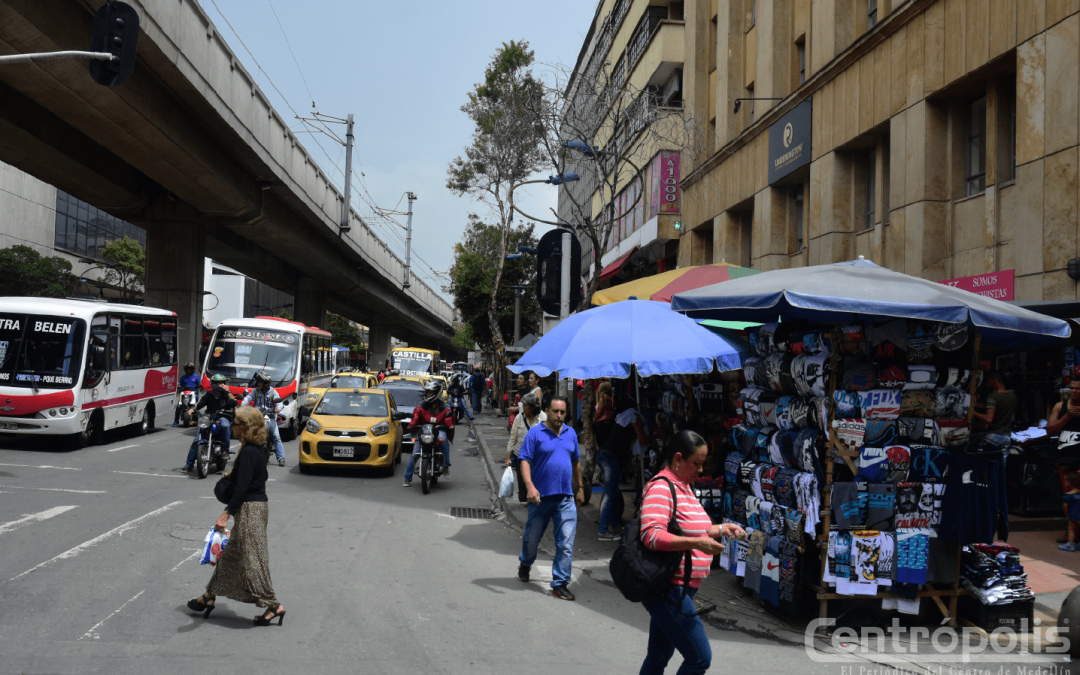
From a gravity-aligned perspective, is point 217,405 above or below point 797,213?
below

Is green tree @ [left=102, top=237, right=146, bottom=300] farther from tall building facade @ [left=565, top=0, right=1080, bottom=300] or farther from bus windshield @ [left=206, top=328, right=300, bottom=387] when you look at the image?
tall building facade @ [left=565, top=0, right=1080, bottom=300]

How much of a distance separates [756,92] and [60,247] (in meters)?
56.2

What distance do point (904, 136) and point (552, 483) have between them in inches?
384

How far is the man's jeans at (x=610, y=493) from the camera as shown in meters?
10.4

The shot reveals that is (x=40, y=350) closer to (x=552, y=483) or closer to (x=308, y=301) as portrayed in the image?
(x=552, y=483)

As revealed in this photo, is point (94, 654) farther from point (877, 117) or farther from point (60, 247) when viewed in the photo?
point (60, 247)

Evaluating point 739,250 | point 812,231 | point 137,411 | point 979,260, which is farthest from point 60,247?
point 979,260

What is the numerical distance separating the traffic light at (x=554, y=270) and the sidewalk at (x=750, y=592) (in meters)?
3.13

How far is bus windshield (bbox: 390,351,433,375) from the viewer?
39.8 m

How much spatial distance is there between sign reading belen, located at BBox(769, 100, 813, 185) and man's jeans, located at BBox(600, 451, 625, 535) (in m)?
10.1

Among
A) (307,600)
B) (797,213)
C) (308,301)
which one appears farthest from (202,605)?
(308,301)

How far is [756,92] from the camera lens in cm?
Result: 2075

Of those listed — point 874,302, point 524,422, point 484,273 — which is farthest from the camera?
point 484,273

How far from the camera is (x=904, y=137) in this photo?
14.0 metres
